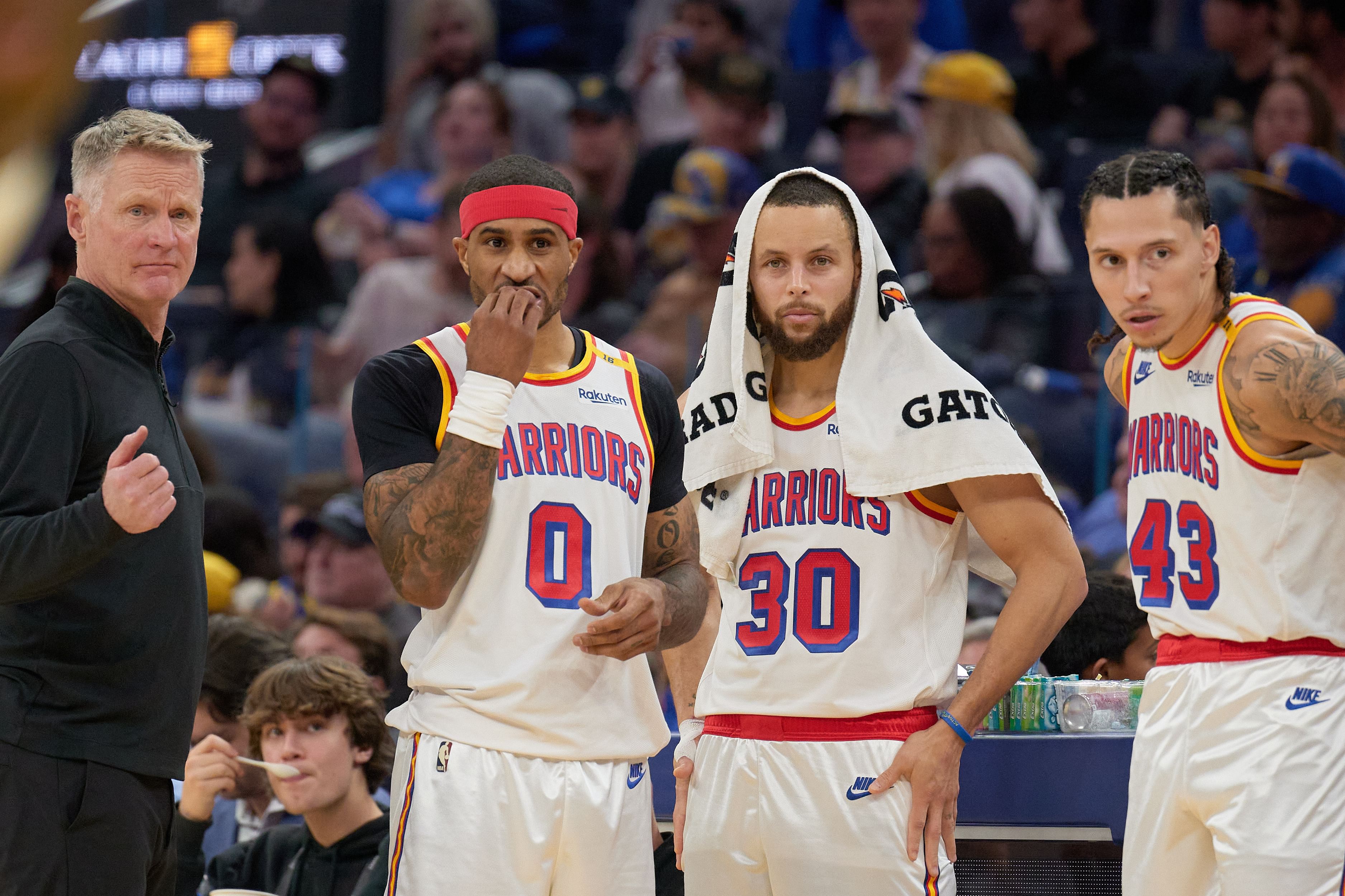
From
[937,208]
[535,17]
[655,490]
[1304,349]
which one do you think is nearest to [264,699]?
[655,490]

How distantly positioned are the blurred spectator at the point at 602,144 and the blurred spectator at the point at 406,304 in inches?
39.8

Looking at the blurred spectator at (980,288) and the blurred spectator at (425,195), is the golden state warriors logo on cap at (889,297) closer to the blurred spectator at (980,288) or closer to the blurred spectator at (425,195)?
the blurred spectator at (980,288)

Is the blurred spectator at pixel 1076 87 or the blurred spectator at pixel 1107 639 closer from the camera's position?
the blurred spectator at pixel 1107 639

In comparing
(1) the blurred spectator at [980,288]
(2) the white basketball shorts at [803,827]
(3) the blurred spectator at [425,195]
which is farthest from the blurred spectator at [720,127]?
(2) the white basketball shorts at [803,827]

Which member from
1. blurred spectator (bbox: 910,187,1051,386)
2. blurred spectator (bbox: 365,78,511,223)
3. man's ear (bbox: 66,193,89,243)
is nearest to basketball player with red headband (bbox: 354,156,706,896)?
man's ear (bbox: 66,193,89,243)

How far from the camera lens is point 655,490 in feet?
11.1

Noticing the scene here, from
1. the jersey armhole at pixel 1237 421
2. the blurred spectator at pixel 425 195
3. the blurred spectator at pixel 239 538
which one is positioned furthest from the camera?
the blurred spectator at pixel 425 195

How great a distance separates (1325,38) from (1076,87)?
1.57 m

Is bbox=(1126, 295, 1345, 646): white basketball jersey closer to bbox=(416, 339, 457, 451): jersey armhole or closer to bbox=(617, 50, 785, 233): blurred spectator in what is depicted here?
bbox=(416, 339, 457, 451): jersey armhole

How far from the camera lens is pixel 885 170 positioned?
9.45 meters

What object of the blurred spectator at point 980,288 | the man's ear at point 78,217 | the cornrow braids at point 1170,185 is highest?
the blurred spectator at point 980,288

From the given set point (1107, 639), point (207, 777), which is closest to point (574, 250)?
point (207, 777)

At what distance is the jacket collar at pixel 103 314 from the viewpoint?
9.63 feet

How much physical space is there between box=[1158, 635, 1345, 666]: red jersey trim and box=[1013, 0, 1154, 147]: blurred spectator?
6.96 metres
